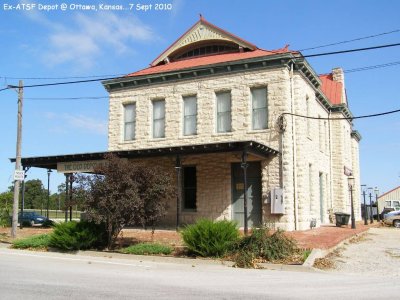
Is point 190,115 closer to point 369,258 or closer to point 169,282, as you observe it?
point 369,258

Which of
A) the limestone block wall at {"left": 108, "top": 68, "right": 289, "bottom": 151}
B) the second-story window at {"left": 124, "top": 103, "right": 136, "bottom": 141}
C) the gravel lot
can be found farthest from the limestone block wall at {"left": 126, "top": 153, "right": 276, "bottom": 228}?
the gravel lot

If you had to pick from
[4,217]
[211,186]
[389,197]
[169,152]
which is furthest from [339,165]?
[389,197]

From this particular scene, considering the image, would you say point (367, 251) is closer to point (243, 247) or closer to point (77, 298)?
point (243, 247)

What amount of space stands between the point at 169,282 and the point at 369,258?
706cm

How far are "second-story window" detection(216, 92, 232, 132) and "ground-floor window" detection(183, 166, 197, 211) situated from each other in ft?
7.91

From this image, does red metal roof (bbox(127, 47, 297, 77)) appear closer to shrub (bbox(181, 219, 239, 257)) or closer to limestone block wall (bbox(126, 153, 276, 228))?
limestone block wall (bbox(126, 153, 276, 228))

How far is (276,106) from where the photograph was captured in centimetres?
2012

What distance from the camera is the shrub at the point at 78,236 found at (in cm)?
1495

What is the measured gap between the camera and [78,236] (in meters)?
15.0

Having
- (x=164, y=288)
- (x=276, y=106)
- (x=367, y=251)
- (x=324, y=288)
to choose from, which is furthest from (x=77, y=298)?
(x=276, y=106)

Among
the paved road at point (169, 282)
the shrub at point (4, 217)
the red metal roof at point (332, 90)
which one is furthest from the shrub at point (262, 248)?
the red metal roof at point (332, 90)

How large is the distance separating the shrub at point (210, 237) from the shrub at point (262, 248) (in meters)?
0.37

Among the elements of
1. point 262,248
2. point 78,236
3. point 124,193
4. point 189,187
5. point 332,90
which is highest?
point 332,90

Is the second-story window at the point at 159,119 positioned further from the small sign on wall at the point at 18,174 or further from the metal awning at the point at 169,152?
the small sign on wall at the point at 18,174
